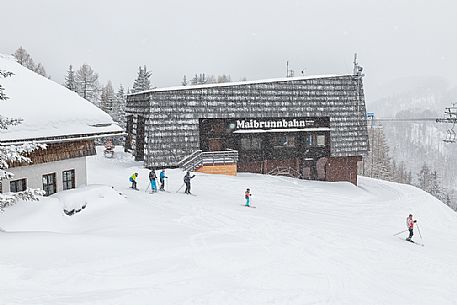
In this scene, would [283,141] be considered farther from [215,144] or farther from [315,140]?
[215,144]

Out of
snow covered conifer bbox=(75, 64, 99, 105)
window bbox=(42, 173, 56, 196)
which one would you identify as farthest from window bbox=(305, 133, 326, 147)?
snow covered conifer bbox=(75, 64, 99, 105)

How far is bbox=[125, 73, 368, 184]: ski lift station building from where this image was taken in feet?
105

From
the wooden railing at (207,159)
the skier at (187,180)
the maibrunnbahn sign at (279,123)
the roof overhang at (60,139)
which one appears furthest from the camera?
the maibrunnbahn sign at (279,123)

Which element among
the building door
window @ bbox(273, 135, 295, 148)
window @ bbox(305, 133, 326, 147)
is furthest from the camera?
window @ bbox(305, 133, 326, 147)

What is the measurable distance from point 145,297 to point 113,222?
703cm

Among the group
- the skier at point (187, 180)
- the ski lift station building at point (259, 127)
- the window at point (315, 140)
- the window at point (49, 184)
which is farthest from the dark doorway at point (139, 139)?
the window at point (49, 184)

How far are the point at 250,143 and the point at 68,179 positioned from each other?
18584 millimetres

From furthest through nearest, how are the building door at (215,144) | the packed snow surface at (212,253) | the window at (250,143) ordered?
the window at (250,143), the building door at (215,144), the packed snow surface at (212,253)

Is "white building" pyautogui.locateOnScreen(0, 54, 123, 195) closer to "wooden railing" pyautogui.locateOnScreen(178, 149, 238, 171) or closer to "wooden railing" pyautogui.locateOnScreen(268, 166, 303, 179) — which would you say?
"wooden railing" pyautogui.locateOnScreen(178, 149, 238, 171)

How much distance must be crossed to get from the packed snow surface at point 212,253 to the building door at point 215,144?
11.1 metres

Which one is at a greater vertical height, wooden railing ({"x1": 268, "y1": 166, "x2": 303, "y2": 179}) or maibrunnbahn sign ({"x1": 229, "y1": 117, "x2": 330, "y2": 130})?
maibrunnbahn sign ({"x1": 229, "y1": 117, "x2": 330, "y2": 130})

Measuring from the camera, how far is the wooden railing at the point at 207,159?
3136cm

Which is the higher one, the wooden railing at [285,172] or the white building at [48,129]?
the white building at [48,129]

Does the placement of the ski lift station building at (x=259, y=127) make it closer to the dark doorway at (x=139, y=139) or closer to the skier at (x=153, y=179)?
the dark doorway at (x=139, y=139)
